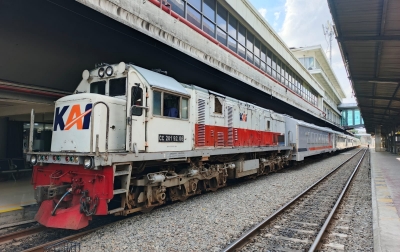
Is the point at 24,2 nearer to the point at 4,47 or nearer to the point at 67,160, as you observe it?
the point at 4,47

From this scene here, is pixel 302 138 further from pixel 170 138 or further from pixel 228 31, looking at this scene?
pixel 170 138

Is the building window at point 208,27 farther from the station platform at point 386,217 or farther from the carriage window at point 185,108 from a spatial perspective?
the station platform at point 386,217

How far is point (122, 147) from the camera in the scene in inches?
251

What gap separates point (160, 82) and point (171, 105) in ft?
2.30

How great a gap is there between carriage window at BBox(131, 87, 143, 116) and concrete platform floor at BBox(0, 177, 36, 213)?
3.59 m

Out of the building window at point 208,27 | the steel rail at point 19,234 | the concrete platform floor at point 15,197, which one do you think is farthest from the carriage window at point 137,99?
the building window at point 208,27

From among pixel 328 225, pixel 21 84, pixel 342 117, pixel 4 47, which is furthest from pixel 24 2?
pixel 342 117

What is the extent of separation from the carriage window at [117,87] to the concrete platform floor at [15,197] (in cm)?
348

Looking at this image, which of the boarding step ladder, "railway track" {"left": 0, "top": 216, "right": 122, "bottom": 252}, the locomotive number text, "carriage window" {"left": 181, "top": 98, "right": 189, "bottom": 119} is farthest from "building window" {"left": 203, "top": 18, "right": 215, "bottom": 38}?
"railway track" {"left": 0, "top": 216, "right": 122, "bottom": 252}

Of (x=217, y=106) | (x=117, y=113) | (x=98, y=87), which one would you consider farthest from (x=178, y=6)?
(x=117, y=113)

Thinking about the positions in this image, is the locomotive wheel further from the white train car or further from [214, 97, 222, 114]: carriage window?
the white train car

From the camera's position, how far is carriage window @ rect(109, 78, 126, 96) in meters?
6.42

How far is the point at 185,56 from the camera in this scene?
9.74m

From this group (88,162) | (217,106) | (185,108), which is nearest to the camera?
(88,162)
